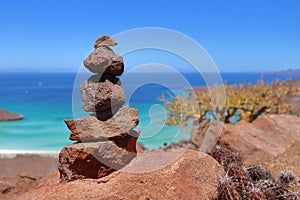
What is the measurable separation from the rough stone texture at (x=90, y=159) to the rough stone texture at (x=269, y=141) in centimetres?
413

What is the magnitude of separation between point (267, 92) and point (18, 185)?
12.2 metres

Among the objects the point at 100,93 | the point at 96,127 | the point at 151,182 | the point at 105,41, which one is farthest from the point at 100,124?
the point at 105,41

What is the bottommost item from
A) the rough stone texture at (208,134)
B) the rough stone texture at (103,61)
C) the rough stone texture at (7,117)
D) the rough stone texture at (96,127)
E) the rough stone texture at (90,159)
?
the rough stone texture at (7,117)

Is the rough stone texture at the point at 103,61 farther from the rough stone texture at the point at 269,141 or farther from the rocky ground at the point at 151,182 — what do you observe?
the rough stone texture at the point at 269,141

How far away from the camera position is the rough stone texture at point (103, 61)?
4379 mm

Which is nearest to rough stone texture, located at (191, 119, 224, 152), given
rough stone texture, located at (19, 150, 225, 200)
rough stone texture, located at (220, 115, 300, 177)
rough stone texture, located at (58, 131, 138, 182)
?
rough stone texture, located at (220, 115, 300, 177)

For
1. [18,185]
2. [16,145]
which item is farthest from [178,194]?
[16,145]

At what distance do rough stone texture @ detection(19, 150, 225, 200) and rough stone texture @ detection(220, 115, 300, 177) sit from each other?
10.1 ft

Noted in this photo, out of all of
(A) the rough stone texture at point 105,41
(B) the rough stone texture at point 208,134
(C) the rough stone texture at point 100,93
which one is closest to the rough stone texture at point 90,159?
(C) the rough stone texture at point 100,93

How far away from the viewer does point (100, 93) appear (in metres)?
4.38

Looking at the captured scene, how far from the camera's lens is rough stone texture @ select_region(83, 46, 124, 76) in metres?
4.38

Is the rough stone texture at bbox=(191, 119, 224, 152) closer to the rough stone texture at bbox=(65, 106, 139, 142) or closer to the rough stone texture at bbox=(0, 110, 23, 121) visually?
the rough stone texture at bbox=(65, 106, 139, 142)

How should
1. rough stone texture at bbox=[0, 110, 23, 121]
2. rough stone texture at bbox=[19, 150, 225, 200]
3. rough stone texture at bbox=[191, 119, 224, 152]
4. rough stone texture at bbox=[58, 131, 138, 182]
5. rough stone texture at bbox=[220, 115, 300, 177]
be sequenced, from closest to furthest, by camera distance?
1. rough stone texture at bbox=[19, 150, 225, 200]
2. rough stone texture at bbox=[58, 131, 138, 182]
3. rough stone texture at bbox=[220, 115, 300, 177]
4. rough stone texture at bbox=[191, 119, 224, 152]
5. rough stone texture at bbox=[0, 110, 23, 121]

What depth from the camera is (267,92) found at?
1514 centimetres
